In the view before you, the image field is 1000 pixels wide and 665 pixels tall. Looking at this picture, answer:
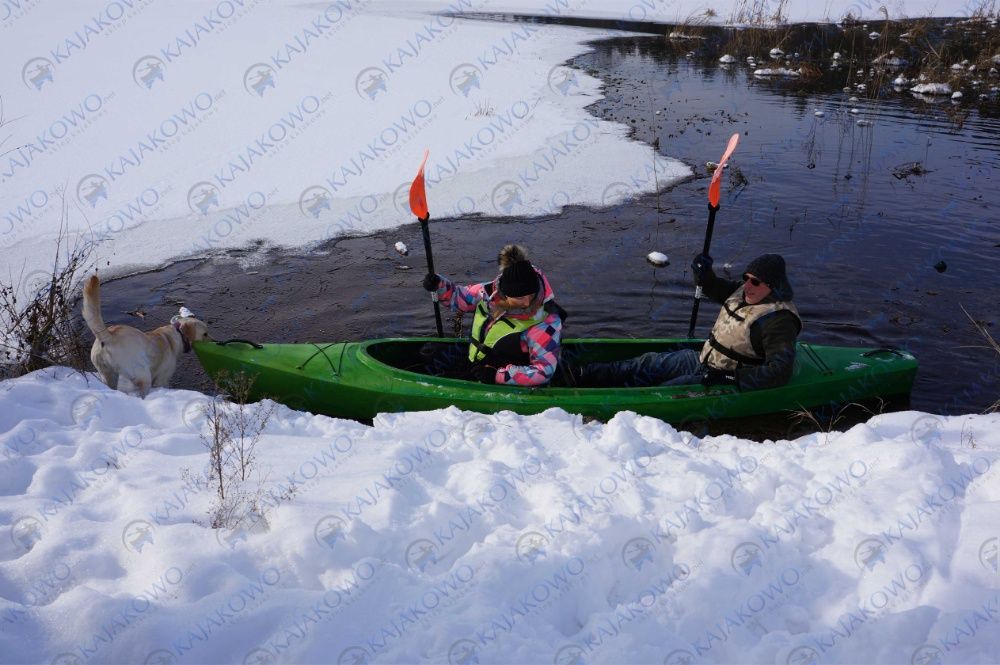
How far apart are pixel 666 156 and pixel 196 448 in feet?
27.6

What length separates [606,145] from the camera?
34.3ft

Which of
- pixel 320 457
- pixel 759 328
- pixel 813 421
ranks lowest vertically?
pixel 813 421

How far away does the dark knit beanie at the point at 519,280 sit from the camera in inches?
160

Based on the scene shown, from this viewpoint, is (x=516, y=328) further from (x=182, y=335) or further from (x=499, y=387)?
(x=182, y=335)

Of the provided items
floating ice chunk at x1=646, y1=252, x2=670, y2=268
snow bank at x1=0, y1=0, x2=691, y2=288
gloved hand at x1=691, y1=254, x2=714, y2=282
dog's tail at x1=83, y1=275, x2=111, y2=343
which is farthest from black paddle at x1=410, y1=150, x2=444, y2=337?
floating ice chunk at x1=646, y1=252, x2=670, y2=268

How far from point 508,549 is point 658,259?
4965 mm

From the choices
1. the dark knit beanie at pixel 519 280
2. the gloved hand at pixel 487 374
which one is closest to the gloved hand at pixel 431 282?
the gloved hand at pixel 487 374

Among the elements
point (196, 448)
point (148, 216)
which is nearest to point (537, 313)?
point (196, 448)

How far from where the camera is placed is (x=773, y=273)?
A: 4078 millimetres

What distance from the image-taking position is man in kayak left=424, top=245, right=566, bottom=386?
13.5ft

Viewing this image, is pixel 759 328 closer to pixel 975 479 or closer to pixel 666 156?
pixel 975 479

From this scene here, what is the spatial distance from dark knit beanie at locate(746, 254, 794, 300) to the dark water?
1771 millimetres

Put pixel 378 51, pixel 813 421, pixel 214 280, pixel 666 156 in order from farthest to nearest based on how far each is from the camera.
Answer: pixel 378 51, pixel 666 156, pixel 214 280, pixel 813 421

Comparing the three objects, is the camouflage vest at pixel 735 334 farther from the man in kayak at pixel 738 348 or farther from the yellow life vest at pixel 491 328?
the yellow life vest at pixel 491 328
